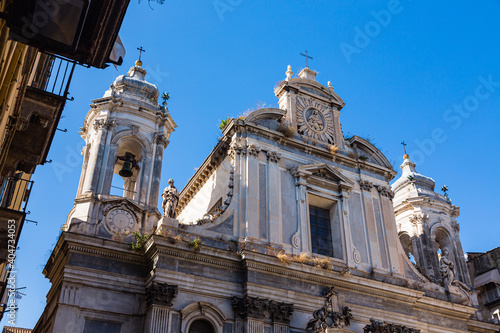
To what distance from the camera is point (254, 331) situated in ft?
45.1

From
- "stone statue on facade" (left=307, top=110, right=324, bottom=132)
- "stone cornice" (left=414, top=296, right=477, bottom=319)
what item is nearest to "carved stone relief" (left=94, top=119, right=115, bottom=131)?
"stone statue on facade" (left=307, top=110, right=324, bottom=132)

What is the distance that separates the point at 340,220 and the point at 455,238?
8201mm

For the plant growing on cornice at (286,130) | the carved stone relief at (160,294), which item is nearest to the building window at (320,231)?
the plant growing on cornice at (286,130)

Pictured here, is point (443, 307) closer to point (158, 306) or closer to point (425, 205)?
point (425, 205)

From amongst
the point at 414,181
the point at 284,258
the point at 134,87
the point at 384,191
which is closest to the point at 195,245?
the point at 284,258

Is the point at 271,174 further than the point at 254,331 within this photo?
Yes

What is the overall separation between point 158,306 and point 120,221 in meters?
3.07

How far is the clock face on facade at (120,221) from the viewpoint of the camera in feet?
48.7

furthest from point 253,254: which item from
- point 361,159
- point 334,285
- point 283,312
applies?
point 361,159

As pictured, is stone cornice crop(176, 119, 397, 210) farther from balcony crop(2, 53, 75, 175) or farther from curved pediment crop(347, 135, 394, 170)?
balcony crop(2, 53, 75, 175)

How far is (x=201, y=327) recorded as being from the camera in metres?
13.7

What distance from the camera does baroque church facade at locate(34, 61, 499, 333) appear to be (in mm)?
13672

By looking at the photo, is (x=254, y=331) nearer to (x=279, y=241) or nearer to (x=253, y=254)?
(x=253, y=254)

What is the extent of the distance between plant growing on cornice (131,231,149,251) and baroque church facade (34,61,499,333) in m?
0.07
